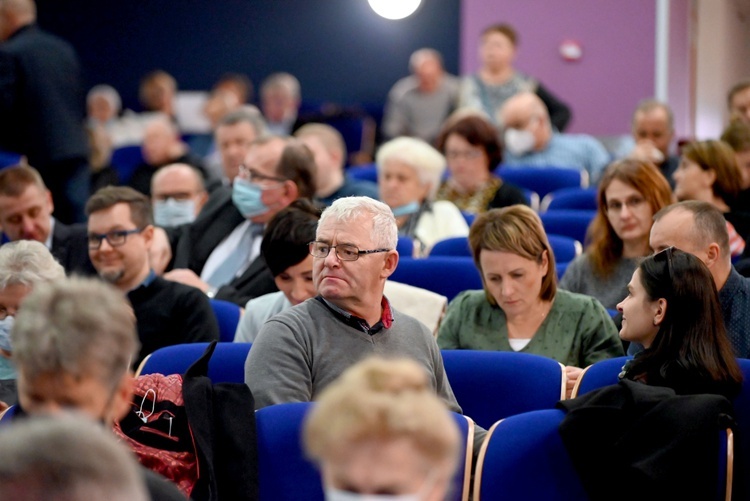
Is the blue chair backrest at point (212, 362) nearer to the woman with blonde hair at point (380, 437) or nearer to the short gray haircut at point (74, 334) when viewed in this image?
the short gray haircut at point (74, 334)

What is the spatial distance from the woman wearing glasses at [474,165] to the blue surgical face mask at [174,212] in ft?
4.48

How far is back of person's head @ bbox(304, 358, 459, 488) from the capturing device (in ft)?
4.77

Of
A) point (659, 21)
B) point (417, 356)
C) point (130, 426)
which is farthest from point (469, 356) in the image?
point (659, 21)

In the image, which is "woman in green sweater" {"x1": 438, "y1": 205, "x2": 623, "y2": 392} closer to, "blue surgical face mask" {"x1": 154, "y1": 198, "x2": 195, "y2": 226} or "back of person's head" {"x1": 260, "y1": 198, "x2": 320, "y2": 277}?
"back of person's head" {"x1": 260, "y1": 198, "x2": 320, "y2": 277}

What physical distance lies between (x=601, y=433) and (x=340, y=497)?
4.00 feet

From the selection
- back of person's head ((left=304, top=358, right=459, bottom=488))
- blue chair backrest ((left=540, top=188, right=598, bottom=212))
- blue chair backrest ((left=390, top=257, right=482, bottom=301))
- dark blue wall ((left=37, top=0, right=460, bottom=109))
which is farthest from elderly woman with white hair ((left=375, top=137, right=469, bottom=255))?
dark blue wall ((left=37, top=0, right=460, bottom=109))

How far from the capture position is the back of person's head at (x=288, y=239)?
146 inches

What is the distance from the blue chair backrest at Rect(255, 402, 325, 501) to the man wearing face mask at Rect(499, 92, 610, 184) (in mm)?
4784

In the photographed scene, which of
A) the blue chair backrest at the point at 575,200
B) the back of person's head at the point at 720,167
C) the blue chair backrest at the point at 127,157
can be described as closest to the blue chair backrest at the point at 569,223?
the blue chair backrest at the point at 575,200

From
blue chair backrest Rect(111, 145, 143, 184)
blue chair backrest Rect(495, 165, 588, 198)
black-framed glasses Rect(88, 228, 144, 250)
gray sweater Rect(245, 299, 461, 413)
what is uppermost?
black-framed glasses Rect(88, 228, 144, 250)

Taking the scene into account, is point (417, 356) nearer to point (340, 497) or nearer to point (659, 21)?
point (340, 497)

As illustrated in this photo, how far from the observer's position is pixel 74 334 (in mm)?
1771

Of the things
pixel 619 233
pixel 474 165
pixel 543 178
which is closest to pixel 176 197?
pixel 474 165

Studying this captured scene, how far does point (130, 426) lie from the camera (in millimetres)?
2621
